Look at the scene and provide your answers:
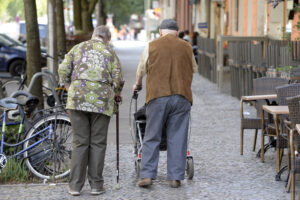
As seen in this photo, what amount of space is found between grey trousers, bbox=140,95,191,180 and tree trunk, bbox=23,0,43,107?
11.9 ft

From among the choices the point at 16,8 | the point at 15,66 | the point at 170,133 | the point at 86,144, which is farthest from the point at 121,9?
the point at 86,144

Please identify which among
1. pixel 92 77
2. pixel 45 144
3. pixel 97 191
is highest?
pixel 92 77

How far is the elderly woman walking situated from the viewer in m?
6.95

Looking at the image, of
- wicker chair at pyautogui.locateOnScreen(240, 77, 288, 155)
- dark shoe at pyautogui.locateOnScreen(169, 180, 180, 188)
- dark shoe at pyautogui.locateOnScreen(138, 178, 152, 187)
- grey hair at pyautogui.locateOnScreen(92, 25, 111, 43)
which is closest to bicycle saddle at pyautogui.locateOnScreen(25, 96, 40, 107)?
grey hair at pyautogui.locateOnScreen(92, 25, 111, 43)

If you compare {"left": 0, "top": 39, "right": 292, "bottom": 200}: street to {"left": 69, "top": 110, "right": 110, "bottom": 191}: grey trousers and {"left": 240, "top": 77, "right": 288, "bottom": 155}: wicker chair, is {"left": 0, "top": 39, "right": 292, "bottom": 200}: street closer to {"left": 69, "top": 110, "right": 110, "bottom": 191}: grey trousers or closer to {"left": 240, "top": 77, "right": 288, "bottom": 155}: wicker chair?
{"left": 69, "top": 110, "right": 110, "bottom": 191}: grey trousers

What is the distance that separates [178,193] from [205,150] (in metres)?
2.62

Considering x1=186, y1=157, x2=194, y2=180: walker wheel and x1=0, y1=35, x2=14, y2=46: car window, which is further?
x1=0, y1=35, x2=14, y2=46: car window

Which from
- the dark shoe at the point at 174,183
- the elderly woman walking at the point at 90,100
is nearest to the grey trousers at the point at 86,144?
the elderly woman walking at the point at 90,100

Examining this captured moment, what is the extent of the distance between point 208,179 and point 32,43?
4082 millimetres

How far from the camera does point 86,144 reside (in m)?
7.05

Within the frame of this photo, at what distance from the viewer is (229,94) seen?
1766cm

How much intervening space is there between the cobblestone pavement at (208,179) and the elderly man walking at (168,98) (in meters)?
0.26

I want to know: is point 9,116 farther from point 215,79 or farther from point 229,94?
point 215,79

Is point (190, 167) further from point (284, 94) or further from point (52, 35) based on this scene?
point (52, 35)
